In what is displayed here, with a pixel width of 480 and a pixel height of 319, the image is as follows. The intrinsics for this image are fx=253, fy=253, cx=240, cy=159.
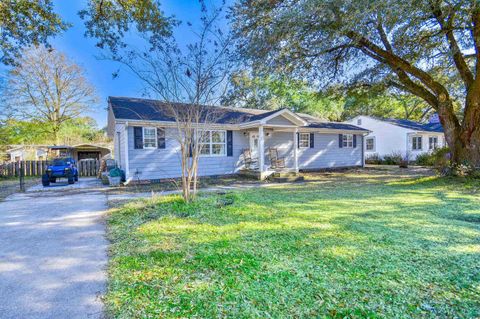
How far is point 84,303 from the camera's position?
89.8 inches

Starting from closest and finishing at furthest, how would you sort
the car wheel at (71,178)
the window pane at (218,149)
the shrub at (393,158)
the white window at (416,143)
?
the car wheel at (71,178) → the window pane at (218,149) → the shrub at (393,158) → the white window at (416,143)

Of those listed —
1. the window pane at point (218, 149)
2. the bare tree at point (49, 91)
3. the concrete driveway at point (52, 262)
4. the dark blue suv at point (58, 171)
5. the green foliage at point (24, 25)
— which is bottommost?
the concrete driveway at point (52, 262)

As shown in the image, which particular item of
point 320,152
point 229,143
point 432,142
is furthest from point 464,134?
point 432,142

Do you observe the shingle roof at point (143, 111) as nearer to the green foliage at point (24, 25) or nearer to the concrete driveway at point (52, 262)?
the green foliage at point (24, 25)

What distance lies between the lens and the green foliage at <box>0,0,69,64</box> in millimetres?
5973

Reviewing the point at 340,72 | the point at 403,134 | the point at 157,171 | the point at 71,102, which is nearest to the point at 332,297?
the point at 157,171

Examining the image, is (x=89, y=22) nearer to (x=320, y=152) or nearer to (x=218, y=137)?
(x=218, y=137)

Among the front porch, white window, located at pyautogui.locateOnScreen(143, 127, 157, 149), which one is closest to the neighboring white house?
the front porch

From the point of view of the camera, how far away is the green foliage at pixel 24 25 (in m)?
5.97

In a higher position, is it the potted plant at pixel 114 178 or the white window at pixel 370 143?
the white window at pixel 370 143

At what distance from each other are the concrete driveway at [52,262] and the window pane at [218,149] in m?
6.57

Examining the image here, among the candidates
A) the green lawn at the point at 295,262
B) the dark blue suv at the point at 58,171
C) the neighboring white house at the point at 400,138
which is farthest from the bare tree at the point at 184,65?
the neighboring white house at the point at 400,138

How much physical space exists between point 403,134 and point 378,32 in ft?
47.9

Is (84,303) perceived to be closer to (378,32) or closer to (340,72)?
(378,32)
